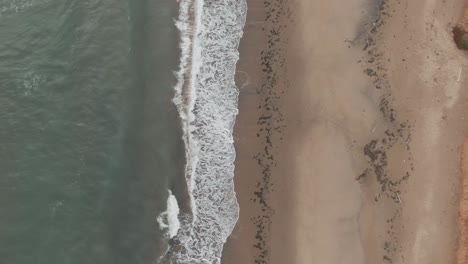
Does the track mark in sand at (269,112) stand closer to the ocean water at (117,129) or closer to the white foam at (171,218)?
the ocean water at (117,129)

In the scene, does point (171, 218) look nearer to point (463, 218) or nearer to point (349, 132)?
point (349, 132)

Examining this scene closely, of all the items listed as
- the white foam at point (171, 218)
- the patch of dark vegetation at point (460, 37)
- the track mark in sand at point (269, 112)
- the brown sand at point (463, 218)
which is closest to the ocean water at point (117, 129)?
the white foam at point (171, 218)

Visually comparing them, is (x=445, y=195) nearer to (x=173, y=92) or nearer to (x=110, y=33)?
(x=173, y=92)

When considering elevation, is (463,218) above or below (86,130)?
below

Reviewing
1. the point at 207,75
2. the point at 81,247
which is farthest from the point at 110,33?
the point at 81,247

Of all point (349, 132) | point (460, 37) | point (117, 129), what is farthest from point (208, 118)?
point (460, 37)
